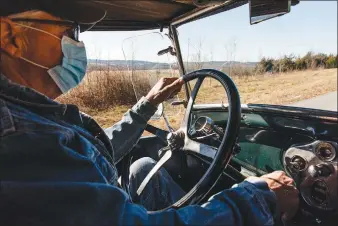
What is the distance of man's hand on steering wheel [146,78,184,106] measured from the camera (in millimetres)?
2176

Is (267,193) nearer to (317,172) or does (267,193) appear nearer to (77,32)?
(317,172)

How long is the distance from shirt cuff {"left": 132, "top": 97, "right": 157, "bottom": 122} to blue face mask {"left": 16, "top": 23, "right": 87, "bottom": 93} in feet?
1.91

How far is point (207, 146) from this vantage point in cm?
191

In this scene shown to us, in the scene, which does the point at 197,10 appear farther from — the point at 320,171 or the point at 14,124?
the point at 14,124

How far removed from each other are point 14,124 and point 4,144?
7 cm

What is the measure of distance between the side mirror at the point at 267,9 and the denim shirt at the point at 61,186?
1.04 meters

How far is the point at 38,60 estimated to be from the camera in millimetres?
1327

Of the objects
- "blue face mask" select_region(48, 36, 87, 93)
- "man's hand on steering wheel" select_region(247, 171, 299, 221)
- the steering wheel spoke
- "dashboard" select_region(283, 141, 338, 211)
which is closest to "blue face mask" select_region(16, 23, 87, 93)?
"blue face mask" select_region(48, 36, 87, 93)

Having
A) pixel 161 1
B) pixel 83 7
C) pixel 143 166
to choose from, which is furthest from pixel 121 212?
pixel 161 1

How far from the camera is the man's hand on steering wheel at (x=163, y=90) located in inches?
85.7

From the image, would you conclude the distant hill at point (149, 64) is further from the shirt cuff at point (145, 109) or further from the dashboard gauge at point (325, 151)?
the dashboard gauge at point (325, 151)

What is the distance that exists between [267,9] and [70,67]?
1121mm

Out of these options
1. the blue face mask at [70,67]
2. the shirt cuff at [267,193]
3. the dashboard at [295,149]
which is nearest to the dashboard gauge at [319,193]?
the dashboard at [295,149]

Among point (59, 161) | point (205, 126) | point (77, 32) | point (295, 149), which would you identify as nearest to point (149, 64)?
point (205, 126)
